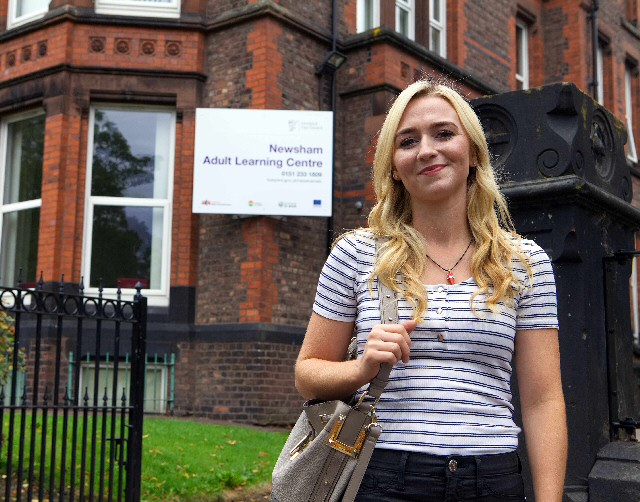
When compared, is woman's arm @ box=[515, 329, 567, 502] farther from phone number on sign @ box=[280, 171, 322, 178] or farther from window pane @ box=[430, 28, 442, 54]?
window pane @ box=[430, 28, 442, 54]

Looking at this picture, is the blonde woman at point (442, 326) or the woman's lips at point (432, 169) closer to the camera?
the blonde woman at point (442, 326)

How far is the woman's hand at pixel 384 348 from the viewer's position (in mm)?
1860

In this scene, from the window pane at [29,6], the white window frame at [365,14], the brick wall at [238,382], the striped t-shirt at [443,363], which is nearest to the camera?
the striped t-shirt at [443,363]

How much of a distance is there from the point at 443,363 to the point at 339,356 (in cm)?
28

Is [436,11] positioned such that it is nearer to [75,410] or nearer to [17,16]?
[17,16]

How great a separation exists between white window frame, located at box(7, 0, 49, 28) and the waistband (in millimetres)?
12564

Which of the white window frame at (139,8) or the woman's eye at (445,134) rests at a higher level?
the white window frame at (139,8)

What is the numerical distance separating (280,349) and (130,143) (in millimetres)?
4020

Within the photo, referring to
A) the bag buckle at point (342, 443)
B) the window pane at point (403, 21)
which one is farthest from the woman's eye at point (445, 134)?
the window pane at point (403, 21)

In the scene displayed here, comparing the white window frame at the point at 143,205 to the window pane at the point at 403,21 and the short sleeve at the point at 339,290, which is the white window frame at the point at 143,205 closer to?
the window pane at the point at 403,21

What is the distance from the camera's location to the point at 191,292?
11828 mm

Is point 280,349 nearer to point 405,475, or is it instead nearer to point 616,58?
point 405,475

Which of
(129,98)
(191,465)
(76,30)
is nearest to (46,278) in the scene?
(129,98)

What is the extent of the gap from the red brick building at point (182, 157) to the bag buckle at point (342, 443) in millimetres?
9160
